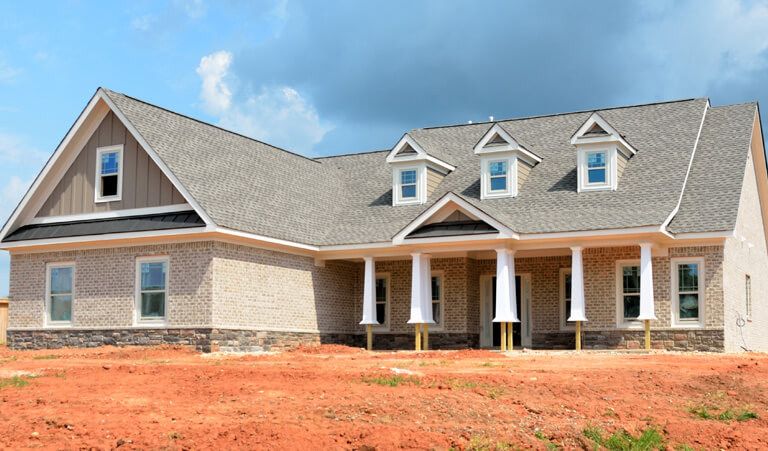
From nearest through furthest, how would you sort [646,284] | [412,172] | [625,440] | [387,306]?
[625,440], [646,284], [387,306], [412,172]

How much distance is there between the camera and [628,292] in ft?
77.9

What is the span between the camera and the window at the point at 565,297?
2520 centimetres

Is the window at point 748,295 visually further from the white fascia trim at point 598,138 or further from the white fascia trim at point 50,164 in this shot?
the white fascia trim at point 50,164

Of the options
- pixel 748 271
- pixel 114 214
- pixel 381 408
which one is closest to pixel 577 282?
pixel 748 271

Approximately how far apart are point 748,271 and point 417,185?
10393mm

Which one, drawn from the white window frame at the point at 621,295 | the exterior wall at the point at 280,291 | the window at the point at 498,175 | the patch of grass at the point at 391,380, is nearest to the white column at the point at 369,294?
the exterior wall at the point at 280,291

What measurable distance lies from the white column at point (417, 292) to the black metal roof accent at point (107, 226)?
6.19 metres

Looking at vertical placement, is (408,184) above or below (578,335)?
above

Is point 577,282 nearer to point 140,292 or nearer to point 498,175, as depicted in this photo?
point 498,175

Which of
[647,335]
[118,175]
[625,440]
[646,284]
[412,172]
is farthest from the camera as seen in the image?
[412,172]

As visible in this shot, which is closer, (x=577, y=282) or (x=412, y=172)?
(x=577, y=282)

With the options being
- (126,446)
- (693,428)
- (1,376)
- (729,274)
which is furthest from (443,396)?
(729,274)

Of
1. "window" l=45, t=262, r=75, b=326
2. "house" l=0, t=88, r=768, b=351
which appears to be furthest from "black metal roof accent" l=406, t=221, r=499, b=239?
"window" l=45, t=262, r=75, b=326

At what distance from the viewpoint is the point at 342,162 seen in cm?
3284
